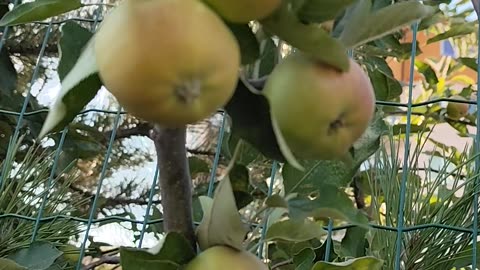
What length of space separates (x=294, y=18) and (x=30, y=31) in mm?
→ 898

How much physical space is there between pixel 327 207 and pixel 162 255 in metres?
0.07

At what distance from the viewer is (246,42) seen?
0.30 meters

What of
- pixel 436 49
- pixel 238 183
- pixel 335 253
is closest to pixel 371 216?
pixel 335 253

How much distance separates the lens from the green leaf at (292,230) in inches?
13.3

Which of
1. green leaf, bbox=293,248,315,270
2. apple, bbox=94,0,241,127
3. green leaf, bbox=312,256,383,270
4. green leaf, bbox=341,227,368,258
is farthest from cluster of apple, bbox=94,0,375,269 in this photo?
green leaf, bbox=341,227,368,258

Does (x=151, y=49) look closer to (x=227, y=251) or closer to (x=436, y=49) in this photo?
(x=227, y=251)

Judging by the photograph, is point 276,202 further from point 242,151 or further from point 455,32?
point 455,32

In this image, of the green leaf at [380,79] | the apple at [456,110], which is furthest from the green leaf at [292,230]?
the apple at [456,110]

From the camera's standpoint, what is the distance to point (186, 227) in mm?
328

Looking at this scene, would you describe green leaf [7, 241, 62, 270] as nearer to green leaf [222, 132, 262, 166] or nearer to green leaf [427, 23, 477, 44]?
green leaf [222, 132, 262, 166]

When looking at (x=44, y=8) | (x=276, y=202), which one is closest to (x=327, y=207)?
(x=276, y=202)

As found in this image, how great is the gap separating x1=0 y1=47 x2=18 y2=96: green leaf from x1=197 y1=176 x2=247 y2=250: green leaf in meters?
0.73

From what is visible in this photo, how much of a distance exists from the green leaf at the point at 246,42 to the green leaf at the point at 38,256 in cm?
42

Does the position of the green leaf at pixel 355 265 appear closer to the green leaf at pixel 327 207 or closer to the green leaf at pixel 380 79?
the green leaf at pixel 327 207
